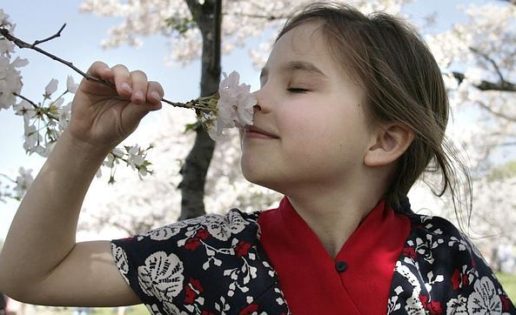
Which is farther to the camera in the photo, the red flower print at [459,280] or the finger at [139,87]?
the red flower print at [459,280]

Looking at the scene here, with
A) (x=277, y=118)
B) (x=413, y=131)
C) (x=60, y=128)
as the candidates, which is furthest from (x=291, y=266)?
(x=60, y=128)

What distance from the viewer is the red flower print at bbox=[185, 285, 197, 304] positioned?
4.48 ft

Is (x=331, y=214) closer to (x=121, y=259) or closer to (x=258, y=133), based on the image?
(x=258, y=133)

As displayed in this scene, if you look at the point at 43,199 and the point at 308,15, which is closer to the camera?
the point at 43,199

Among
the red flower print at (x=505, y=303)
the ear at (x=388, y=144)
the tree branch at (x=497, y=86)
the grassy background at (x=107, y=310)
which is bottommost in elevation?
the grassy background at (x=107, y=310)

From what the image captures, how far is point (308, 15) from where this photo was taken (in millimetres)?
1598

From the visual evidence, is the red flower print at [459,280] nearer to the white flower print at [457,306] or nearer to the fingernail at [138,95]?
the white flower print at [457,306]

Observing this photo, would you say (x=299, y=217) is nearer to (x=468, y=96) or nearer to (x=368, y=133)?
(x=368, y=133)

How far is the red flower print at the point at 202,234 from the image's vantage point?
4.71ft

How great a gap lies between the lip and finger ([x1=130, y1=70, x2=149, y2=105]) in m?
0.27

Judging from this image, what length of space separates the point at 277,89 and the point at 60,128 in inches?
15.7

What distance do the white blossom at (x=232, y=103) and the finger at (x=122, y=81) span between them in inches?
5.7

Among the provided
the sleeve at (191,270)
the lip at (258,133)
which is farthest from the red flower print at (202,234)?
the lip at (258,133)

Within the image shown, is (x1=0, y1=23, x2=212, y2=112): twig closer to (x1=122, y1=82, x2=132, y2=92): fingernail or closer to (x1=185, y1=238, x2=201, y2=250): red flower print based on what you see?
(x1=122, y1=82, x2=132, y2=92): fingernail
